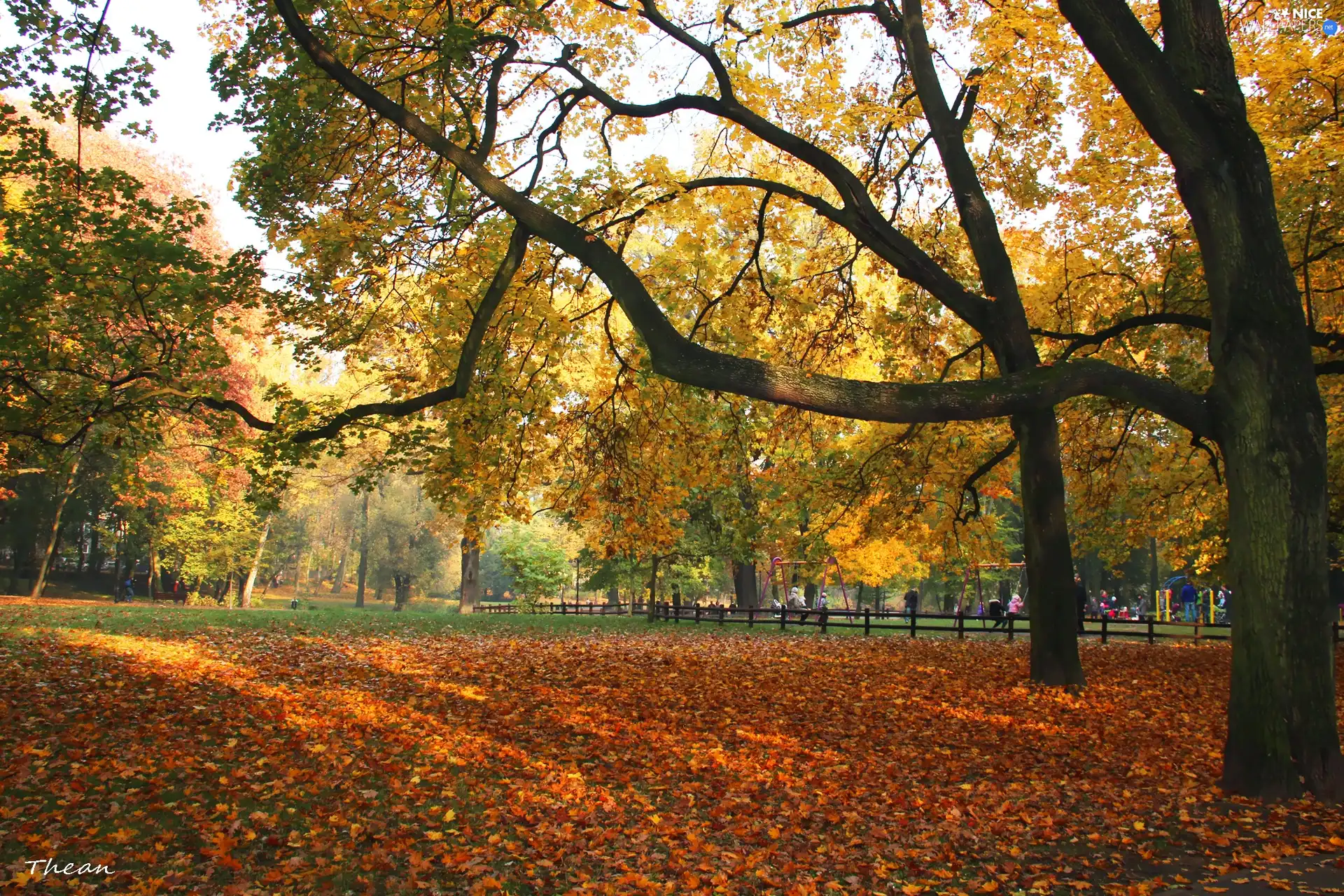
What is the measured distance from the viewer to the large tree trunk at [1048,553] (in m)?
10.8

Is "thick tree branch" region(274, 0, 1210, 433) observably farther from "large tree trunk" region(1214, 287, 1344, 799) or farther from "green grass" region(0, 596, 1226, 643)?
"green grass" region(0, 596, 1226, 643)

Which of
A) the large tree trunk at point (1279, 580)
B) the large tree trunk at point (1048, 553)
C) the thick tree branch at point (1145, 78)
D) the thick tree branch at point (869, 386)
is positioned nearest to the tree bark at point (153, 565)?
the thick tree branch at point (869, 386)

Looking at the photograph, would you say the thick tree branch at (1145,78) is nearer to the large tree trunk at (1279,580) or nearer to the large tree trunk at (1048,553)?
the large tree trunk at (1279,580)

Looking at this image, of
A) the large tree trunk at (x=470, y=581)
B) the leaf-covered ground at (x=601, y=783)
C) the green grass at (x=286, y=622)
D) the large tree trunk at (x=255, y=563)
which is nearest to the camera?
the leaf-covered ground at (x=601, y=783)

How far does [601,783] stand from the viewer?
23.9 feet

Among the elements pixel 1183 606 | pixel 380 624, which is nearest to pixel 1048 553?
pixel 380 624

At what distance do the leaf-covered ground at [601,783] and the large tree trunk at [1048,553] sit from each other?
0.64 metres

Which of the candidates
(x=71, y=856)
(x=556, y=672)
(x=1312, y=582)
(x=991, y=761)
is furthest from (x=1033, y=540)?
(x=71, y=856)

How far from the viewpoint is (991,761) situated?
7.88 meters

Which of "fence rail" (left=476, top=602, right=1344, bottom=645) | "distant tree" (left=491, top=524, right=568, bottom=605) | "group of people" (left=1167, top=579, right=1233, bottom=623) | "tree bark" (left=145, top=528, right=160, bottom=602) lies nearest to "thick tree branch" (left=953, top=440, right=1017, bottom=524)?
"fence rail" (left=476, top=602, right=1344, bottom=645)

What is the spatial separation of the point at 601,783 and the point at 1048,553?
659 cm

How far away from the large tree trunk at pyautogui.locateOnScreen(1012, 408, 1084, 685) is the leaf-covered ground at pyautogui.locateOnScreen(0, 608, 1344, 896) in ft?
2.09

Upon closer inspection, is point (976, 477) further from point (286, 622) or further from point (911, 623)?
point (286, 622)

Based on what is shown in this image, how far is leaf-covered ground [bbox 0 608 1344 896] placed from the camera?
534 centimetres
